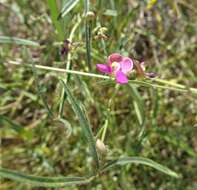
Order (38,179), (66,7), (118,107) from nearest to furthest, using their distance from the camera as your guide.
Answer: (38,179), (66,7), (118,107)

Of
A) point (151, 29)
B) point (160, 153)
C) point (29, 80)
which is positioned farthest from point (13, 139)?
point (151, 29)

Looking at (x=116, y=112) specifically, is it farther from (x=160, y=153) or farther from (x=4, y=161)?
(x=4, y=161)

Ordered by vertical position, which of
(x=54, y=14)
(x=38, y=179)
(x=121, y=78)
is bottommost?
(x=38, y=179)

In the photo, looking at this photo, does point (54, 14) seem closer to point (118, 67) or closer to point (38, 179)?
point (118, 67)

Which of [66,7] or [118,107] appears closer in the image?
[66,7]

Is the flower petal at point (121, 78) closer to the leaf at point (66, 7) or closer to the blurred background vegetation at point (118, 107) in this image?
the leaf at point (66, 7)

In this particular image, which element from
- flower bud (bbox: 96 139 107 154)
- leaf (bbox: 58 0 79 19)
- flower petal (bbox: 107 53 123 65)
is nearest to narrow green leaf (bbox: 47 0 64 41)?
leaf (bbox: 58 0 79 19)

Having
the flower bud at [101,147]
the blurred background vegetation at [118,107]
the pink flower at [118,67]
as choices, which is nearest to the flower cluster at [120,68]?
the pink flower at [118,67]

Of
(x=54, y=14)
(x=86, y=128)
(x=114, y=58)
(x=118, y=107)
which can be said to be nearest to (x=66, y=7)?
(x=54, y=14)
